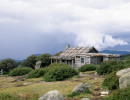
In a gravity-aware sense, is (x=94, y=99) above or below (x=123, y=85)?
below

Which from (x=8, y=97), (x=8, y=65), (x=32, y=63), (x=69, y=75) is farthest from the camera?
(x=32, y=63)

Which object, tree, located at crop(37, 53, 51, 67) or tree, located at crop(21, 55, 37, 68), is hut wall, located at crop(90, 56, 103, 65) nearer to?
tree, located at crop(37, 53, 51, 67)


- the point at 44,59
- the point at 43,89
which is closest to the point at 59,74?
the point at 43,89

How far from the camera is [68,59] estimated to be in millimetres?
40062

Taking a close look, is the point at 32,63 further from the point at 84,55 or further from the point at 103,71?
the point at 103,71

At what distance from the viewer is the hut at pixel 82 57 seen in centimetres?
3515

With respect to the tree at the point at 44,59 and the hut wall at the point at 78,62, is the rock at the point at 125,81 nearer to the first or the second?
the hut wall at the point at 78,62

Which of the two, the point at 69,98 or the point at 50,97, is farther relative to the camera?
the point at 69,98

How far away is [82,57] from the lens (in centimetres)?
3634

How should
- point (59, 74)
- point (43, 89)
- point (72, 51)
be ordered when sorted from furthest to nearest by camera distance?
point (72, 51), point (59, 74), point (43, 89)

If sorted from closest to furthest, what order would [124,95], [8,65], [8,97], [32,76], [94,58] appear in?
1. [124,95]
2. [8,97]
3. [32,76]
4. [94,58]
5. [8,65]

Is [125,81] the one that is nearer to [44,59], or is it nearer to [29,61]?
[44,59]

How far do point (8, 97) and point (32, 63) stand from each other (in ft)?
133

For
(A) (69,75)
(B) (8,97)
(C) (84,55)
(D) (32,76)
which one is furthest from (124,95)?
(C) (84,55)
